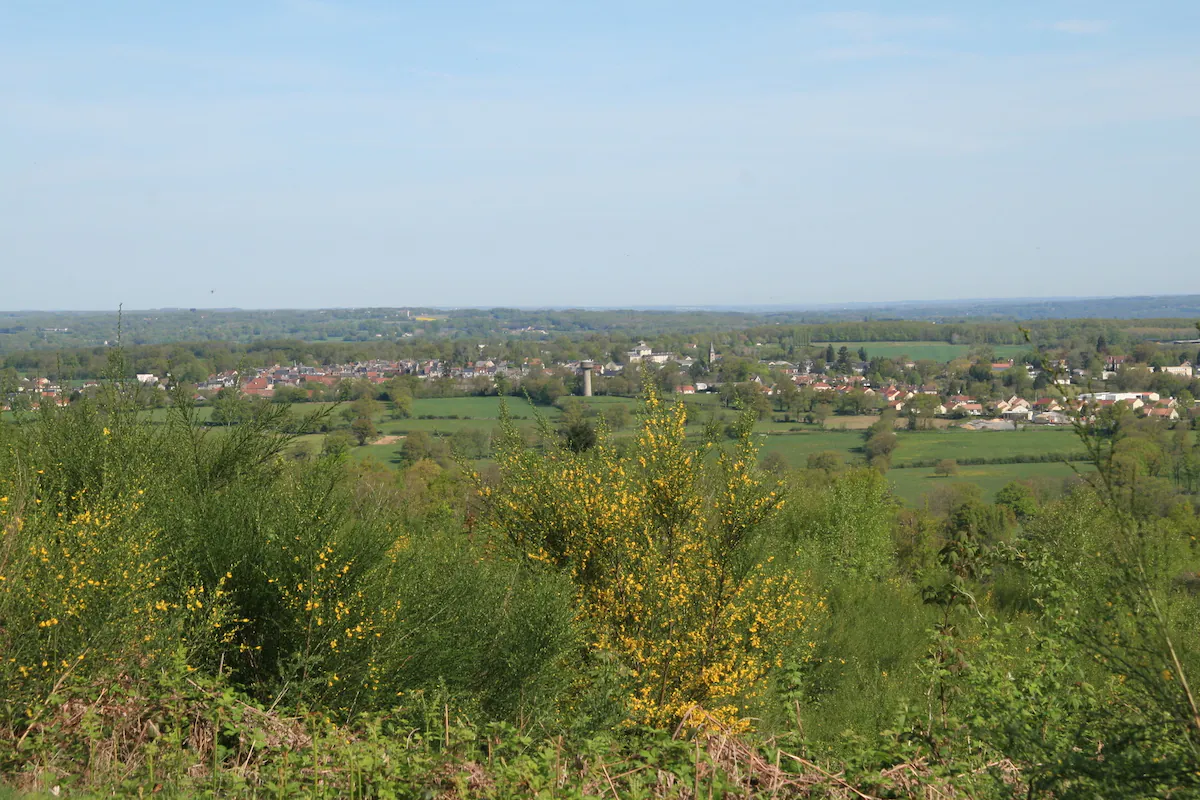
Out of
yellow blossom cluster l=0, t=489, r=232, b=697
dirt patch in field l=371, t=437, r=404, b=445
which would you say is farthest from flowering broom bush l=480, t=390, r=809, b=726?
dirt patch in field l=371, t=437, r=404, b=445

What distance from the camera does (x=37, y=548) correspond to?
7156 mm

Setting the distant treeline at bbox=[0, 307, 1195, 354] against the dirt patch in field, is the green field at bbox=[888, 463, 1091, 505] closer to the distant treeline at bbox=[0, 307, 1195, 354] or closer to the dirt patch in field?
the dirt patch in field

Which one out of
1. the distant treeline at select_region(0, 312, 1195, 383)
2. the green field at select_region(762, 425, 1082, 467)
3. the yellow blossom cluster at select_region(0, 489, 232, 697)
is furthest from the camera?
the distant treeline at select_region(0, 312, 1195, 383)

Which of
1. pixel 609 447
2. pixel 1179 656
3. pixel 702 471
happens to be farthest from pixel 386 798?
pixel 609 447

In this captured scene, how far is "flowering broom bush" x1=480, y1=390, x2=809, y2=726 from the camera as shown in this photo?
11.4 metres

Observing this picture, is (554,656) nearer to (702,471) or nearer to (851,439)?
(702,471)

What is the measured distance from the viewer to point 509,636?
9422 millimetres

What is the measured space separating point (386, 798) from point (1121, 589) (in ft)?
13.2

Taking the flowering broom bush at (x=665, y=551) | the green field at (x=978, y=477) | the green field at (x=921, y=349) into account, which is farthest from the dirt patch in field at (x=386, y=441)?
the green field at (x=921, y=349)

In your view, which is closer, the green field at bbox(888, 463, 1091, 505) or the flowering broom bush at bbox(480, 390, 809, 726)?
the flowering broom bush at bbox(480, 390, 809, 726)

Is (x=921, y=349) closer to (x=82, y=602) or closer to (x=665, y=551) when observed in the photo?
(x=665, y=551)

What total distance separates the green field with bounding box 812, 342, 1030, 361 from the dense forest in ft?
323

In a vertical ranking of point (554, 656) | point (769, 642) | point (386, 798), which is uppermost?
point (386, 798)

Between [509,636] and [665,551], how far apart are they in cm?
355
